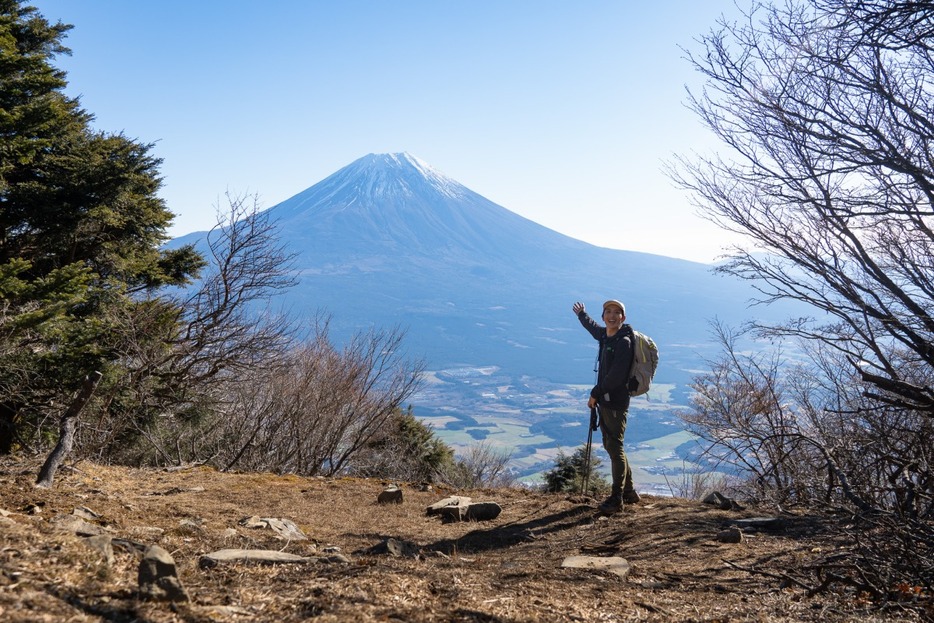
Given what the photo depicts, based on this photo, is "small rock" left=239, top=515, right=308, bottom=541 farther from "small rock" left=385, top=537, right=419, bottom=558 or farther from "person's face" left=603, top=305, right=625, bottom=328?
"person's face" left=603, top=305, right=625, bottom=328

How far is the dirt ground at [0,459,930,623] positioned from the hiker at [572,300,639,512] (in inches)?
16.2

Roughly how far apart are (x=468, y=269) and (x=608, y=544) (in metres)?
183

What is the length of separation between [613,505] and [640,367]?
1467mm

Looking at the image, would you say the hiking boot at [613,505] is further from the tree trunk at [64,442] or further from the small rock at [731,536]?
the tree trunk at [64,442]

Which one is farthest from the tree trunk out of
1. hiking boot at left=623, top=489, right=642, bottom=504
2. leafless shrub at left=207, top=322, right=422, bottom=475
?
leafless shrub at left=207, top=322, right=422, bottom=475

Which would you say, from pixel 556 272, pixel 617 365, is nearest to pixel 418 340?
pixel 556 272

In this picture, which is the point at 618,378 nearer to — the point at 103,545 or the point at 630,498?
the point at 630,498

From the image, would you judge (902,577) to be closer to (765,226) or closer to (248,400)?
(765,226)

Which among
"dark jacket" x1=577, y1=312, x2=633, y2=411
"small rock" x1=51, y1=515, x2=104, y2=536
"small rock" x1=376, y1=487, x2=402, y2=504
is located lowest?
"small rock" x1=376, y1=487, x2=402, y2=504

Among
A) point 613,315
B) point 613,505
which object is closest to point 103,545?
point 613,505

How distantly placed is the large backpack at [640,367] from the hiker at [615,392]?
6 centimetres

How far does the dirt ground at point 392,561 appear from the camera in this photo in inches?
119

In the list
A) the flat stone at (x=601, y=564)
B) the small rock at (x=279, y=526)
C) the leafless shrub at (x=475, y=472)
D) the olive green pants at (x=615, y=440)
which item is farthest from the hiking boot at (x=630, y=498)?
the leafless shrub at (x=475, y=472)

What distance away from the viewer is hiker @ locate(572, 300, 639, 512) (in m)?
6.55
